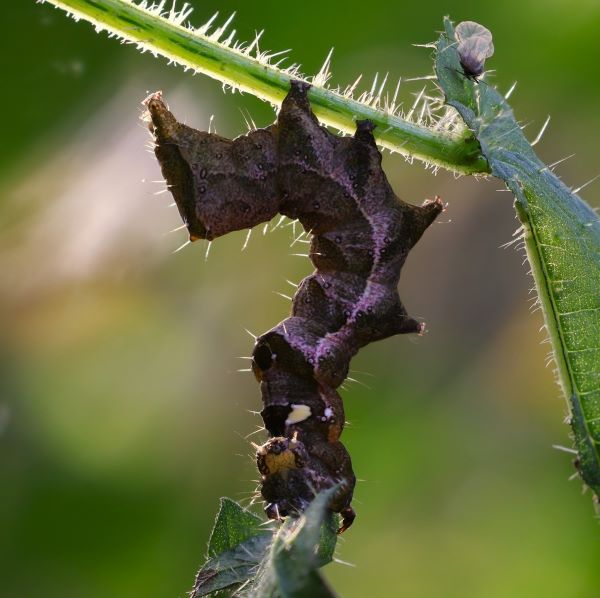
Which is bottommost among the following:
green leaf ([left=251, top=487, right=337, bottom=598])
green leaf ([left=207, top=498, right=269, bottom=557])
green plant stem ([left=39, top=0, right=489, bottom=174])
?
green leaf ([left=207, top=498, right=269, bottom=557])

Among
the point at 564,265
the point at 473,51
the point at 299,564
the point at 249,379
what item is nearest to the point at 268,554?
the point at 299,564

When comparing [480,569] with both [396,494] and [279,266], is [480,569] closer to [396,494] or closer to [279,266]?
[396,494]

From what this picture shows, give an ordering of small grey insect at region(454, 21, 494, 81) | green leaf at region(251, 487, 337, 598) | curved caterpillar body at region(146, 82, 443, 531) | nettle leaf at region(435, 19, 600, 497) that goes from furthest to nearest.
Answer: curved caterpillar body at region(146, 82, 443, 531)
small grey insect at region(454, 21, 494, 81)
nettle leaf at region(435, 19, 600, 497)
green leaf at region(251, 487, 337, 598)

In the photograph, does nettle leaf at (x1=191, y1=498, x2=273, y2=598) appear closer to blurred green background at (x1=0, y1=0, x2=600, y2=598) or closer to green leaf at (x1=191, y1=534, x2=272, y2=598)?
green leaf at (x1=191, y1=534, x2=272, y2=598)

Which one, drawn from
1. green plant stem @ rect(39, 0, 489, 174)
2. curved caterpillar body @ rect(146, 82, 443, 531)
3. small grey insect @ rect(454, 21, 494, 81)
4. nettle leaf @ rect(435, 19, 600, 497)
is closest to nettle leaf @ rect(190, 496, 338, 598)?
curved caterpillar body @ rect(146, 82, 443, 531)

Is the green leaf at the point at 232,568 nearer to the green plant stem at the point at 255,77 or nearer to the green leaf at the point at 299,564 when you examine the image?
the green leaf at the point at 299,564
